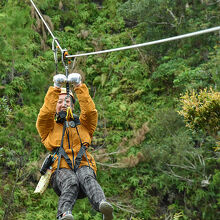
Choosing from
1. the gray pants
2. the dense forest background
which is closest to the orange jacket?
the gray pants

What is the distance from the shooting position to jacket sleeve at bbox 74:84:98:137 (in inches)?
138

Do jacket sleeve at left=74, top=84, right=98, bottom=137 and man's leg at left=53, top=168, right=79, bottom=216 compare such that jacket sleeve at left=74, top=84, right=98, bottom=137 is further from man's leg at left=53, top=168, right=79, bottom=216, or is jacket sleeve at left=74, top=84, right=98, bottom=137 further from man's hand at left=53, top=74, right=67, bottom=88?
man's leg at left=53, top=168, right=79, bottom=216

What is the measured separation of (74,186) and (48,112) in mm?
862

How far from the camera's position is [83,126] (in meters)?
3.76

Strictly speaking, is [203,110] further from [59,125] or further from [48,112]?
[48,112]

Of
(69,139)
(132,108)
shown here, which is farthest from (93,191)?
(132,108)

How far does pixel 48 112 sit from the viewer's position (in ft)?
11.2

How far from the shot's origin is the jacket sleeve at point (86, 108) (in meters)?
3.50

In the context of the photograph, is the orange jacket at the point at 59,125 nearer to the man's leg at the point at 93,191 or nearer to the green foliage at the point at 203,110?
the man's leg at the point at 93,191

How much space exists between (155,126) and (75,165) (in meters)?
5.11

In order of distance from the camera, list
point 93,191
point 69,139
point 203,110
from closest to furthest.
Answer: point 93,191
point 69,139
point 203,110

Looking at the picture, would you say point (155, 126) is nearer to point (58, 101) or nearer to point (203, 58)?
point (203, 58)

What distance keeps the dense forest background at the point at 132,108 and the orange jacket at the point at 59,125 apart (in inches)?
110

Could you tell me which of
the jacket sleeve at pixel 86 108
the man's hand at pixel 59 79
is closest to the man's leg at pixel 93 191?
the jacket sleeve at pixel 86 108
